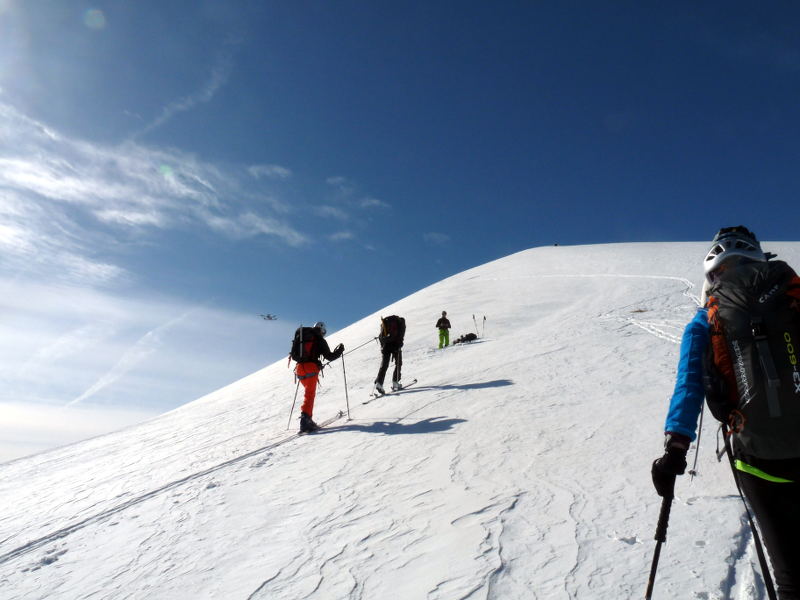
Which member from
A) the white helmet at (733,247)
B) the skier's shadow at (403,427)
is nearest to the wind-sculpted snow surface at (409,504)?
the skier's shadow at (403,427)

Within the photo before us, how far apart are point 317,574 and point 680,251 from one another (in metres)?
39.8

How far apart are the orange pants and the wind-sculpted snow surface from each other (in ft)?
2.01

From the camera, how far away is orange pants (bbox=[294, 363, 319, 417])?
8620 millimetres

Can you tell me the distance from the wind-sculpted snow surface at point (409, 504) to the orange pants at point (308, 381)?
0.61 metres

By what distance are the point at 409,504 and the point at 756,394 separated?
10.6ft

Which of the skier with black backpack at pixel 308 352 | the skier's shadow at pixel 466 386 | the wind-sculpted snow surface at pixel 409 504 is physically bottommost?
the wind-sculpted snow surface at pixel 409 504

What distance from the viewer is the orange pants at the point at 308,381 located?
28.3 feet

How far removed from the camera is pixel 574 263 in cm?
3553

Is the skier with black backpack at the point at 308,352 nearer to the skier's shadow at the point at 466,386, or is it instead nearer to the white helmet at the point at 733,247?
the skier's shadow at the point at 466,386

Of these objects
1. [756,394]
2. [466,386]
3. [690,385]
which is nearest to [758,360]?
[756,394]

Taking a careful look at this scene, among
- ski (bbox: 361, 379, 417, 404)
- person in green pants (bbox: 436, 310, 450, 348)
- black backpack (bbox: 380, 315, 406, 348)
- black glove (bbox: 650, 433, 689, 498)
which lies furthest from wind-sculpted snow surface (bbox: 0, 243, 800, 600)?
person in green pants (bbox: 436, 310, 450, 348)

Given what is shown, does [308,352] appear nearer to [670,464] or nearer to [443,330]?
[670,464]

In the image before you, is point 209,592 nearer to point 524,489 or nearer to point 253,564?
point 253,564

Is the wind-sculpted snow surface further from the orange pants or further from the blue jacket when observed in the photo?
the blue jacket
